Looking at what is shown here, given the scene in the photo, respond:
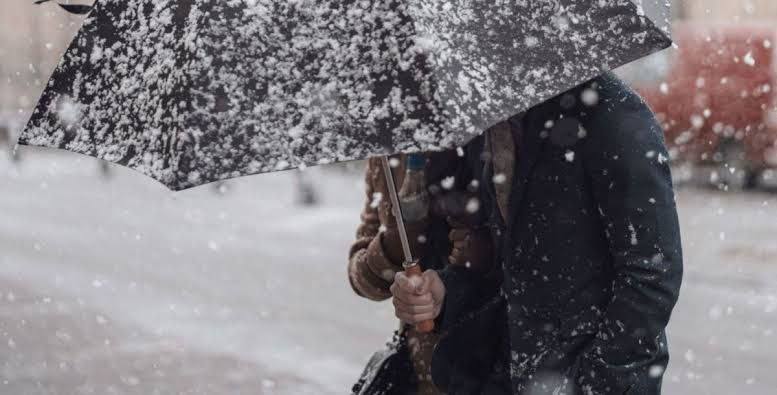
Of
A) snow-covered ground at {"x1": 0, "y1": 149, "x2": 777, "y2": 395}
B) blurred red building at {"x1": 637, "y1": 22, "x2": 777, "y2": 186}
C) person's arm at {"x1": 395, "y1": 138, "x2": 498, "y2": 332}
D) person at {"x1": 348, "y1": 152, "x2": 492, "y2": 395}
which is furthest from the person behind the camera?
blurred red building at {"x1": 637, "y1": 22, "x2": 777, "y2": 186}

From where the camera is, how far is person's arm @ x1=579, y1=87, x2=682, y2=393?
192cm

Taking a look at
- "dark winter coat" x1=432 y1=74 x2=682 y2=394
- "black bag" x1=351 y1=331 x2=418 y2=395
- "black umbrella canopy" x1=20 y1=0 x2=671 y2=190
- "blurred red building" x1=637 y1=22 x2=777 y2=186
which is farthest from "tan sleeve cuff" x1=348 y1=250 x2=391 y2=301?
"blurred red building" x1=637 y1=22 x2=777 y2=186

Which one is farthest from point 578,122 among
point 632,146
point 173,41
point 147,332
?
point 147,332

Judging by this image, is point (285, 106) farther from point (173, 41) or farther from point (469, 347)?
point (469, 347)

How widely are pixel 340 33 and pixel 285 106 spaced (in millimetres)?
175

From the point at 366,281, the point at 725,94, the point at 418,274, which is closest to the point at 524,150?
the point at 418,274

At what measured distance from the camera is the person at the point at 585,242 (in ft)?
6.33

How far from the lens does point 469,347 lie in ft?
7.50

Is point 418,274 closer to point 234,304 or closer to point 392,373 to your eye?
point 392,373

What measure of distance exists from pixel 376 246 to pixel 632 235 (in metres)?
0.88

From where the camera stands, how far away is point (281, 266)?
33.2ft

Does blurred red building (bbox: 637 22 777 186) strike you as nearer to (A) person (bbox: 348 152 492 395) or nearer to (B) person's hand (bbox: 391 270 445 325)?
(A) person (bbox: 348 152 492 395)

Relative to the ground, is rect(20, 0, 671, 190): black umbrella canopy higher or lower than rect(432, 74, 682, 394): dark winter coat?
higher

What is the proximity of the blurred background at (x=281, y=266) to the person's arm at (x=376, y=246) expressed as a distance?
1073 mm
